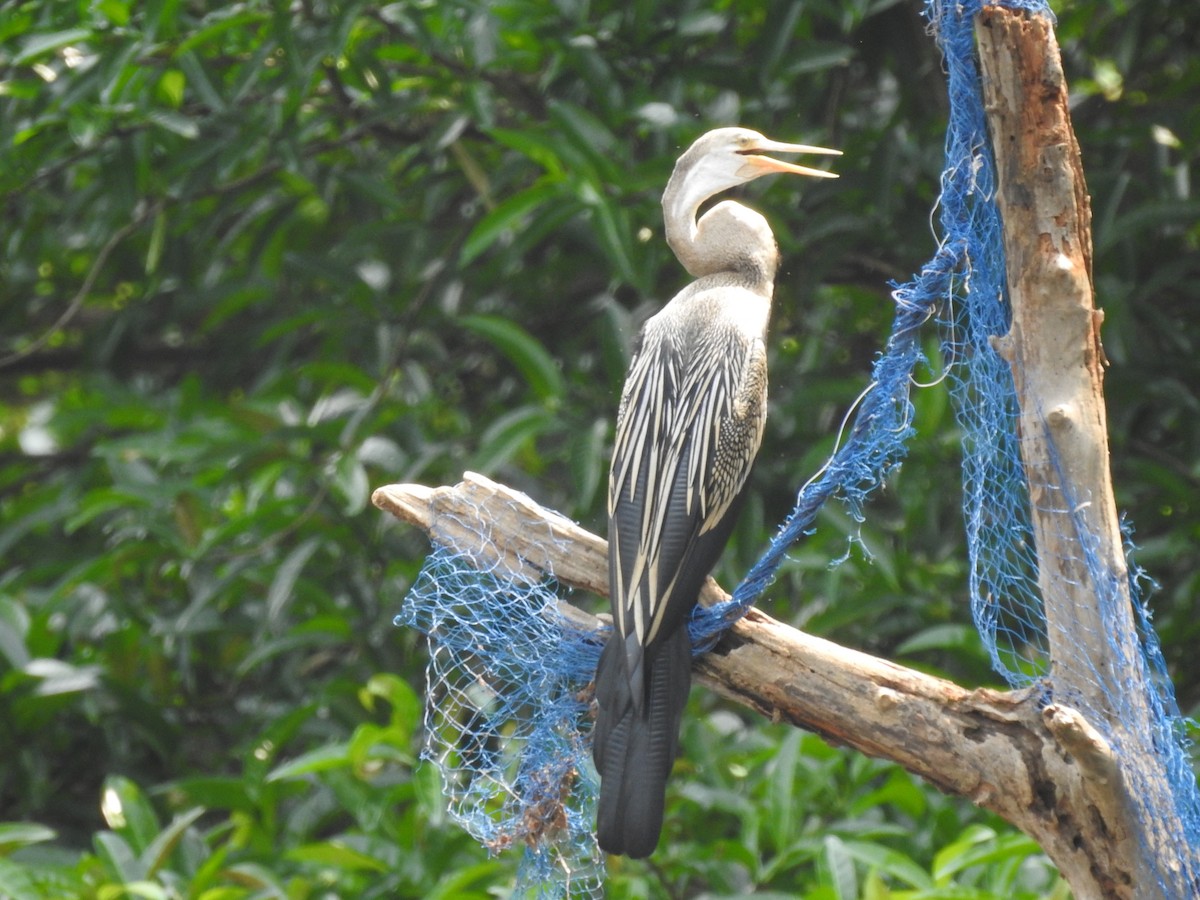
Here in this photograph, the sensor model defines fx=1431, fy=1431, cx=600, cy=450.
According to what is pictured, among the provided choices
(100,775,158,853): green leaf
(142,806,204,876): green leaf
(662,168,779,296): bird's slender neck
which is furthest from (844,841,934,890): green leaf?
(100,775,158,853): green leaf

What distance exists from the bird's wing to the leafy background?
30.6 inches

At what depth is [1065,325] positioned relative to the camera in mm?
2053

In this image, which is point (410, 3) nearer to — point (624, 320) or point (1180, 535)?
point (624, 320)

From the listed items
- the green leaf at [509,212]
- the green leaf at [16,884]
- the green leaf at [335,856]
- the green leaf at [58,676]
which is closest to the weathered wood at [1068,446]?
the green leaf at [509,212]

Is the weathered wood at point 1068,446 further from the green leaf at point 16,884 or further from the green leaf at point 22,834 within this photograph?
the green leaf at point 22,834

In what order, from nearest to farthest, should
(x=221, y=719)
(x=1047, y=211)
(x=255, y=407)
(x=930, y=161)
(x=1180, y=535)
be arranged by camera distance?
(x=1047, y=211) → (x=1180, y=535) → (x=930, y=161) → (x=255, y=407) → (x=221, y=719)

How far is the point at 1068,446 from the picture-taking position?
2043mm

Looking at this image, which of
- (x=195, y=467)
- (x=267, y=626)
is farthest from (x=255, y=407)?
(x=267, y=626)

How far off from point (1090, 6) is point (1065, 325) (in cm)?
225

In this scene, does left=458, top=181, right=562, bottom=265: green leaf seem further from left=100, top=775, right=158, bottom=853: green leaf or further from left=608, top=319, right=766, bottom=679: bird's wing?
left=100, top=775, right=158, bottom=853: green leaf

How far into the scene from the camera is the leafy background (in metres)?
3.48

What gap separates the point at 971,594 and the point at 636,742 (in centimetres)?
59

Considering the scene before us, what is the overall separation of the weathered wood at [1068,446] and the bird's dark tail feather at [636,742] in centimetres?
61

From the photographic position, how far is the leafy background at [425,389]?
3.48m
